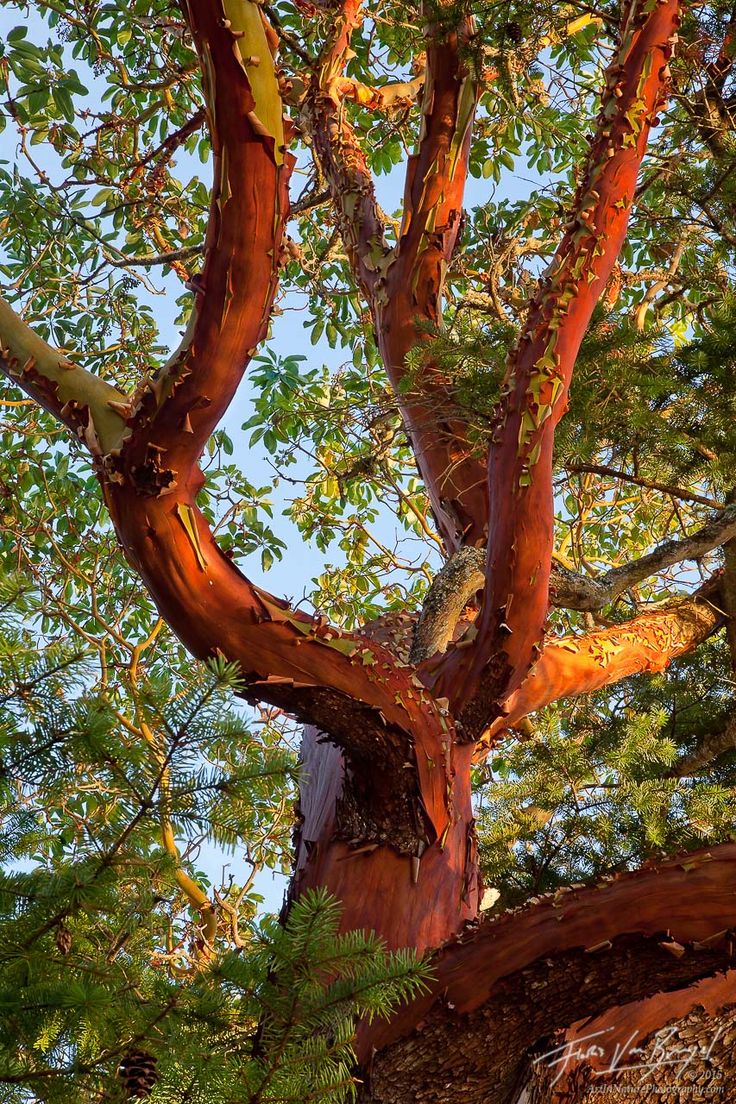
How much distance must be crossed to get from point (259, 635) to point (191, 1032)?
1044mm

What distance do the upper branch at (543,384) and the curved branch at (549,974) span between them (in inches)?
29.8

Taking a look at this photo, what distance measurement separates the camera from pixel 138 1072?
1.58 metres

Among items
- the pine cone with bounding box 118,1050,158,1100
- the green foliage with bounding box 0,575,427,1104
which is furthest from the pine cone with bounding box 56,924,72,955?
the pine cone with bounding box 118,1050,158,1100

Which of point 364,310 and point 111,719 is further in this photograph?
point 364,310

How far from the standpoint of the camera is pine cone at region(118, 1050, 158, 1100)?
1.56 meters

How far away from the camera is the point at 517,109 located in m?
4.94

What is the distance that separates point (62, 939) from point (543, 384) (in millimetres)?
1891

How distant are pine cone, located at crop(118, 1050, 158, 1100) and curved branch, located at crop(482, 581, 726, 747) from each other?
Answer: 5.45 feet

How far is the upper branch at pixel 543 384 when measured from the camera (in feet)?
9.22

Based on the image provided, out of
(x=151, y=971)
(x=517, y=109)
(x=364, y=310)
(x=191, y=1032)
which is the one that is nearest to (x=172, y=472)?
(x=151, y=971)


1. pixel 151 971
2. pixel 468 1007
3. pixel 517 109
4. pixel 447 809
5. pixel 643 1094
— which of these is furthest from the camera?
pixel 517 109

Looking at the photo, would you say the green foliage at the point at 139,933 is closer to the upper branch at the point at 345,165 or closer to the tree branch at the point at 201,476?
the tree branch at the point at 201,476

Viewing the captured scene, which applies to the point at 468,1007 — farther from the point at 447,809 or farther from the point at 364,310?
the point at 364,310

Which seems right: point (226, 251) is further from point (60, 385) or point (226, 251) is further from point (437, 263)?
point (437, 263)
